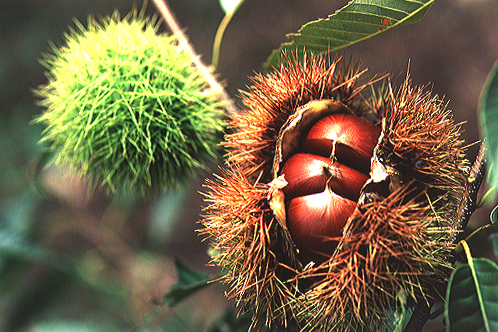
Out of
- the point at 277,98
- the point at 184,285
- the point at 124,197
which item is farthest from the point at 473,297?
the point at 124,197

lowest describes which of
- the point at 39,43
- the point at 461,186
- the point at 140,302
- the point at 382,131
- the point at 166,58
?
the point at 140,302

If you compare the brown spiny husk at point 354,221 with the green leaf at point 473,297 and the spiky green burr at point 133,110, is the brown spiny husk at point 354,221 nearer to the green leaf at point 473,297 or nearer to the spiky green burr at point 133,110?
the green leaf at point 473,297

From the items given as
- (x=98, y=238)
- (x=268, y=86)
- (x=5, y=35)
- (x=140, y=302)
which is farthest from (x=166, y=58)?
(x=5, y=35)

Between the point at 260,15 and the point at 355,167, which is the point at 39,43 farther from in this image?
the point at 355,167

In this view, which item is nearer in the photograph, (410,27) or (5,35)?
(410,27)

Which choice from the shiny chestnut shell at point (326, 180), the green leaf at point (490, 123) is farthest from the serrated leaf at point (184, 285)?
the green leaf at point (490, 123)
